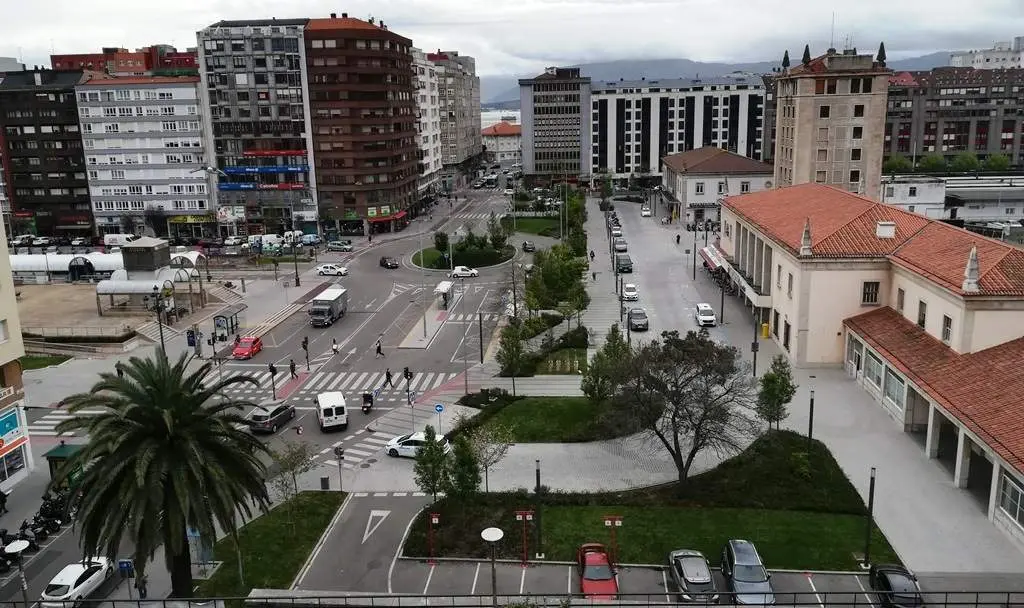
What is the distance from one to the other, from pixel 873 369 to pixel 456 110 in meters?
135

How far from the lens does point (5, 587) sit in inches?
1069

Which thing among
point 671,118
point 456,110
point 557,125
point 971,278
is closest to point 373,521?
point 971,278

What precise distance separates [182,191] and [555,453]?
8403 cm

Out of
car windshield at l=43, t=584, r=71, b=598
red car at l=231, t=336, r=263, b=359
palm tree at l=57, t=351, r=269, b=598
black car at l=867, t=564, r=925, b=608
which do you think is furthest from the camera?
red car at l=231, t=336, r=263, b=359

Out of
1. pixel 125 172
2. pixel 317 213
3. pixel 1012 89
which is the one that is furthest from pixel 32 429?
pixel 1012 89

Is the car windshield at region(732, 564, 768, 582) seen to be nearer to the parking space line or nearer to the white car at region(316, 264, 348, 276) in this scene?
the parking space line

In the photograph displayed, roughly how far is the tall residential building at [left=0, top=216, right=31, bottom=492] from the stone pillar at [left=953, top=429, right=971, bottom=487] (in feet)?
132

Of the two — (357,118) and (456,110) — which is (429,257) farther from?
(456,110)

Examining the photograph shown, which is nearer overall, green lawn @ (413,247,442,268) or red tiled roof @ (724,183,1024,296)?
red tiled roof @ (724,183,1024,296)

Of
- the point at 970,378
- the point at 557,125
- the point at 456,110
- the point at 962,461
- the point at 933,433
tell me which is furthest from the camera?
the point at 456,110

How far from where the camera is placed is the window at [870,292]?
45.3m

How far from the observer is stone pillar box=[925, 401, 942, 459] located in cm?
3391

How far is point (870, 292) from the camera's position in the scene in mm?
45500

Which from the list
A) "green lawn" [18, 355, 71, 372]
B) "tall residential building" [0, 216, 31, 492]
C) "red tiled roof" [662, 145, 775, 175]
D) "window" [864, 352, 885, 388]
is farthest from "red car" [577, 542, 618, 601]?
"red tiled roof" [662, 145, 775, 175]
